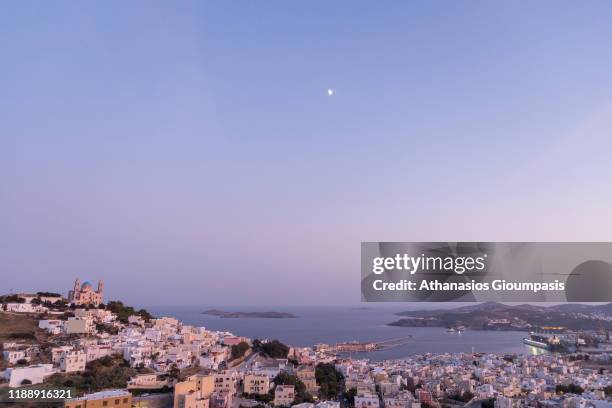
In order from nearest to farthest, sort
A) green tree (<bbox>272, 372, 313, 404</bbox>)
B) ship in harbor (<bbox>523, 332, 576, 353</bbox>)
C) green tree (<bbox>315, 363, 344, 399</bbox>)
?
green tree (<bbox>272, 372, 313, 404</bbox>) → green tree (<bbox>315, 363, 344, 399</bbox>) → ship in harbor (<bbox>523, 332, 576, 353</bbox>)

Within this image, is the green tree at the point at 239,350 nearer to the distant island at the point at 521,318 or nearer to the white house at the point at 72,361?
the white house at the point at 72,361

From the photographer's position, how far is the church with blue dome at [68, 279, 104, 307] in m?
14.8

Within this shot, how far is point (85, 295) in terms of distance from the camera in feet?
49.2

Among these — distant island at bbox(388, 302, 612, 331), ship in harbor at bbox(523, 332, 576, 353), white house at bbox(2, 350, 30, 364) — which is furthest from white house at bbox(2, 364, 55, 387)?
distant island at bbox(388, 302, 612, 331)

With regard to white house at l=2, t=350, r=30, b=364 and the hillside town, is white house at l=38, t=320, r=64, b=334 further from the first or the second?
white house at l=2, t=350, r=30, b=364

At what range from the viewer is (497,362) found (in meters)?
13.3

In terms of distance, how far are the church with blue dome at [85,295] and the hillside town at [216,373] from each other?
75 cm

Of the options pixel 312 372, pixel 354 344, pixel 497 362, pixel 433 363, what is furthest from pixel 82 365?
pixel 354 344

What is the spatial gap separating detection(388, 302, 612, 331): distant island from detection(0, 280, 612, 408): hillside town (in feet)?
42.2

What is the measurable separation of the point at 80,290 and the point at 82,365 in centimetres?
798

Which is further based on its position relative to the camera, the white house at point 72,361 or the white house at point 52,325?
the white house at point 52,325

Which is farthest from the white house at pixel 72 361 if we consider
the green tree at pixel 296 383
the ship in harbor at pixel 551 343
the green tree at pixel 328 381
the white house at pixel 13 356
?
the ship in harbor at pixel 551 343

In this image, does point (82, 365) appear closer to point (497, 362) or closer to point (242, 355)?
point (242, 355)

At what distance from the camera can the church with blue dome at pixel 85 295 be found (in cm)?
1475
